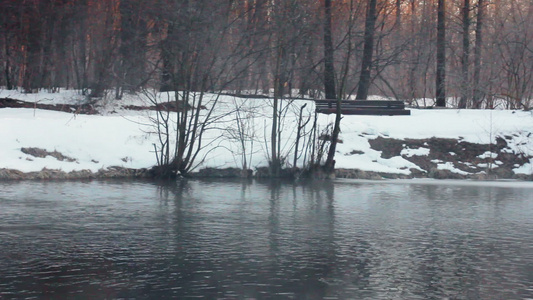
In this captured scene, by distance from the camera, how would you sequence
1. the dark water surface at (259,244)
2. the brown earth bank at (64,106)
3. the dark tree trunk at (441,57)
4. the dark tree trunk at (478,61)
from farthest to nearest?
the dark tree trunk at (441,57) → the dark tree trunk at (478,61) → the brown earth bank at (64,106) → the dark water surface at (259,244)

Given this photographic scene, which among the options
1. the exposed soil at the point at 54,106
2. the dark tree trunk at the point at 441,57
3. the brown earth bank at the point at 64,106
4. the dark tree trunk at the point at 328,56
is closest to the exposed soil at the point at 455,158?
the dark tree trunk at the point at 328,56

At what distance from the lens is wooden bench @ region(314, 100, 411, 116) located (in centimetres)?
3444

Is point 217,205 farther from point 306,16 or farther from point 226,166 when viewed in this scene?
point 306,16

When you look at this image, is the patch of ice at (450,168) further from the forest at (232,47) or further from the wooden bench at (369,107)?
the forest at (232,47)

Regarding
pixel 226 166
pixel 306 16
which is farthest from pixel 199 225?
pixel 306 16

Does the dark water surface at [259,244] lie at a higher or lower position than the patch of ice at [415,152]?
lower

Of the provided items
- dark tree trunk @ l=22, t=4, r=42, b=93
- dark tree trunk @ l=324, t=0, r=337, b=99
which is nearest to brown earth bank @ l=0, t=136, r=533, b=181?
dark tree trunk @ l=324, t=0, r=337, b=99

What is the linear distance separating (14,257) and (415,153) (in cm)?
2171

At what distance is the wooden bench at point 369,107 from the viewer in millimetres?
34438

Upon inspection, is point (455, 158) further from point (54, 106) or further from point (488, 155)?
point (54, 106)

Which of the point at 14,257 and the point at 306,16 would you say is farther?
the point at 306,16

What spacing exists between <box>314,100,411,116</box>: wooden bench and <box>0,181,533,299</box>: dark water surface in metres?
12.0

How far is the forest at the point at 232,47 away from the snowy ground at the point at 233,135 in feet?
5.76

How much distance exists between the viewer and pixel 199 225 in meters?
16.1
